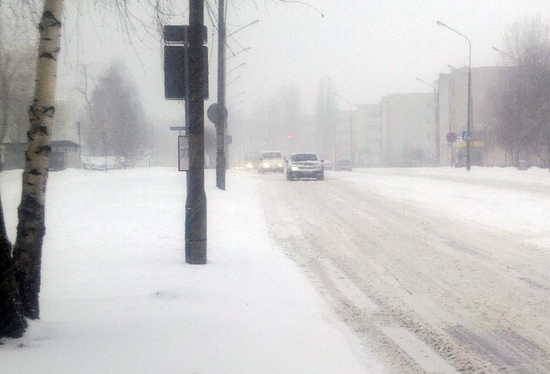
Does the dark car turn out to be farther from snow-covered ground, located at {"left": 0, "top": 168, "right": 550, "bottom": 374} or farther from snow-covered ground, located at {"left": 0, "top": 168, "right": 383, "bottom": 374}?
snow-covered ground, located at {"left": 0, "top": 168, "right": 383, "bottom": 374}

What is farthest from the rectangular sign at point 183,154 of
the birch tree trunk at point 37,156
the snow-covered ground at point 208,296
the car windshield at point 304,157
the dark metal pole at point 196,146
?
the car windshield at point 304,157

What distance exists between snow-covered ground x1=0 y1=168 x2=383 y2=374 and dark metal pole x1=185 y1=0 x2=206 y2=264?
348 mm

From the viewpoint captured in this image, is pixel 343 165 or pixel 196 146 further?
pixel 343 165

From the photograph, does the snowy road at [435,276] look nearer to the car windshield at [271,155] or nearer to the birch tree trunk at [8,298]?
the birch tree trunk at [8,298]

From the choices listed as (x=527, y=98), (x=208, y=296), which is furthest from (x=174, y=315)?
(x=527, y=98)

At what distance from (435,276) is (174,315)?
4.14m

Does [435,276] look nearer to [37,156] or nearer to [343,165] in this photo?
[37,156]

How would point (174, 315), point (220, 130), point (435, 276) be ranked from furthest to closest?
point (220, 130), point (435, 276), point (174, 315)

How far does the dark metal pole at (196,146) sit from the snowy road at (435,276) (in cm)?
168

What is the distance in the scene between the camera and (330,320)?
6586 millimetres

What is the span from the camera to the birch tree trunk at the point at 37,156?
5.71 meters

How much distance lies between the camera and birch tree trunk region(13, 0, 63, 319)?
5.71 m

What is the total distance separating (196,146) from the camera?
864 cm

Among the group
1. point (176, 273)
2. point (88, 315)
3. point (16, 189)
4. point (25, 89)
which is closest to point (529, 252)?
point (176, 273)
